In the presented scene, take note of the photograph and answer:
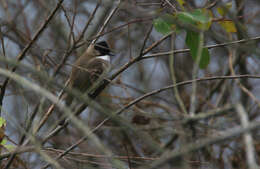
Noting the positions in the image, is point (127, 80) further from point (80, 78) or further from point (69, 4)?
point (69, 4)

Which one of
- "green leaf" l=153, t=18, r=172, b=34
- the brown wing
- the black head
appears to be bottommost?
"green leaf" l=153, t=18, r=172, b=34

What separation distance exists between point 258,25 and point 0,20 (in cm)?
426

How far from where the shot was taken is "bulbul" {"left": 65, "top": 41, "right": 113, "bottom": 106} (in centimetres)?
470

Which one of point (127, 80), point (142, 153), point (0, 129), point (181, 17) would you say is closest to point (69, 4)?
point (0, 129)

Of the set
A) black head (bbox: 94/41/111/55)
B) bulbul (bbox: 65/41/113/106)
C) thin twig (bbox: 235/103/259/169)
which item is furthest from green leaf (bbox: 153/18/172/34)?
black head (bbox: 94/41/111/55)

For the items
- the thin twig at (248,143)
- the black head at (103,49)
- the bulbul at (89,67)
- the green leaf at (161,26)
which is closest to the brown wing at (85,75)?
the bulbul at (89,67)

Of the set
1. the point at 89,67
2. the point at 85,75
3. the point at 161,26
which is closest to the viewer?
the point at 161,26

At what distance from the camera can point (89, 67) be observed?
4902 mm

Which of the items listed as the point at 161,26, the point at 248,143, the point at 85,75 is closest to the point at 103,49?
the point at 85,75

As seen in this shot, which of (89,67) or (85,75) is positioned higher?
(89,67)

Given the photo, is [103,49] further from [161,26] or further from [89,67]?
[161,26]

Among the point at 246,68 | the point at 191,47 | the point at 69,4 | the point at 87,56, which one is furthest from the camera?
the point at 246,68

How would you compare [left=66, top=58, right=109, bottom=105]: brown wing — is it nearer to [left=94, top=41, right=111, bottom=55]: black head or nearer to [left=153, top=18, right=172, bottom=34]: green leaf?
[left=94, top=41, right=111, bottom=55]: black head

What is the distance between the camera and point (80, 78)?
4727 mm
